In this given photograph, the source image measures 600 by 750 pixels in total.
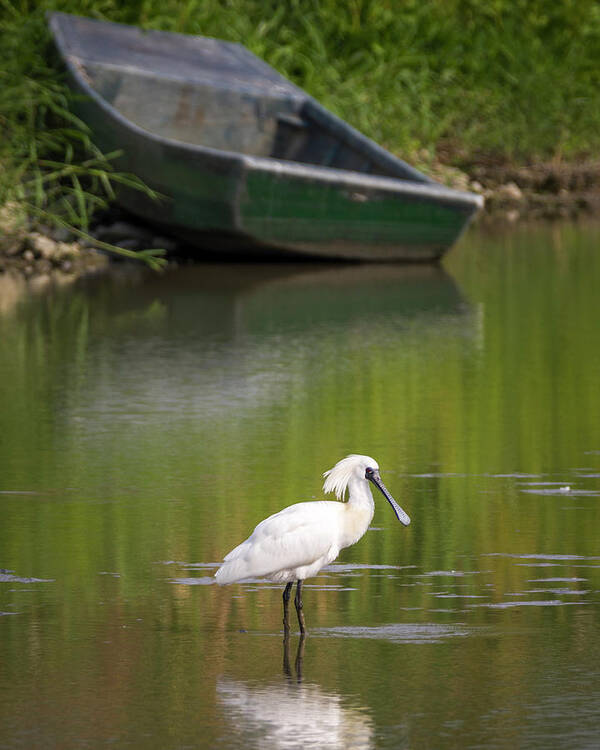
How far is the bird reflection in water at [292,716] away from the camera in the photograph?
190 inches

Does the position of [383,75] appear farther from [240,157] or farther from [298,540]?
[298,540]

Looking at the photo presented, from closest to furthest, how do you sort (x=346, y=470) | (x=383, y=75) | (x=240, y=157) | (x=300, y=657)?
(x=300, y=657), (x=346, y=470), (x=240, y=157), (x=383, y=75)

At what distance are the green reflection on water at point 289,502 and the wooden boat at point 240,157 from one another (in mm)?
2139

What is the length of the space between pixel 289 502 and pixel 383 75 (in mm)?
15343

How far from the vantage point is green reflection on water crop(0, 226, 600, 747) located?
516 cm

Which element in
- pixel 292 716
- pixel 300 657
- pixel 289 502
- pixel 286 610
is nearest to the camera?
pixel 292 716

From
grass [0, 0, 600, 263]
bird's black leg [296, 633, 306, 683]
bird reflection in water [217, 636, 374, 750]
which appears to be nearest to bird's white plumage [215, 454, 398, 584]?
bird's black leg [296, 633, 306, 683]

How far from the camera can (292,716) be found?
5043mm

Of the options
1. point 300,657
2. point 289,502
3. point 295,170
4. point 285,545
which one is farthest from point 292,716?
point 295,170

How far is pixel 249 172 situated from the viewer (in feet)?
53.4

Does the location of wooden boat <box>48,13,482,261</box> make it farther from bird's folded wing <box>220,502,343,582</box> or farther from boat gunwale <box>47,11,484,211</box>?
bird's folded wing <box>220,502,343,582</box>

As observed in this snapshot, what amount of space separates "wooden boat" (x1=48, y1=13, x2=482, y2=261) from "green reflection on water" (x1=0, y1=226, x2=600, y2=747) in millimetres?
2139

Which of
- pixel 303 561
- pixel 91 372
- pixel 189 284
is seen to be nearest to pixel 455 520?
pixel 303 561

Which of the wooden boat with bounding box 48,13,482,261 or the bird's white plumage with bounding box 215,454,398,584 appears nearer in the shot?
the bird's white plumage with bounding box 215,454,398,584
